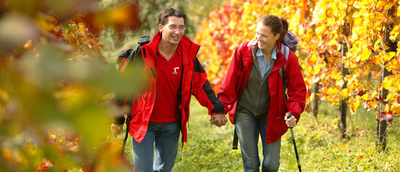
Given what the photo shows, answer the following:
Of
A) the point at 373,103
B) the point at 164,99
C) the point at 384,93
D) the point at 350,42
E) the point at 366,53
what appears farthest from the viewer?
the point at 350,42

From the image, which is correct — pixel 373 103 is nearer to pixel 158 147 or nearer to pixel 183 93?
pixel 183 93

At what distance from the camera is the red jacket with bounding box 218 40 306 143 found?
3.54 metres

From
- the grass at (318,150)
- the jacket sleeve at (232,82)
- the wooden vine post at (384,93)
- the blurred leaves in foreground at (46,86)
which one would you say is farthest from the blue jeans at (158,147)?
the blurred leaves in foreground at (46,86)

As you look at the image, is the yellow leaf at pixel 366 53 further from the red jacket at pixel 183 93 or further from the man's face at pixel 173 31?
the man's face at pixel 173 31

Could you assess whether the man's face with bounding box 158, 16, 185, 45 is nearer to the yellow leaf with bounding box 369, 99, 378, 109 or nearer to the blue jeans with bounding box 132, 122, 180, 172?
the blue jeans with bounding box 132, 122, 180, 172

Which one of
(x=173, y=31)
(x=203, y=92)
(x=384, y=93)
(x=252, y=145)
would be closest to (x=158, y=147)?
(x=203, y=92)

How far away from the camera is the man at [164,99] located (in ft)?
10.7

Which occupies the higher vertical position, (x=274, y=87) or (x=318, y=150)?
(x=274, y=87)

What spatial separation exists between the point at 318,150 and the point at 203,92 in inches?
105

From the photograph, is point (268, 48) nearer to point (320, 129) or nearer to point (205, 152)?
point (205, 152)

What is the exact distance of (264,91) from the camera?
358 centimetres

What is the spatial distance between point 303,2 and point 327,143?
1.95 meters

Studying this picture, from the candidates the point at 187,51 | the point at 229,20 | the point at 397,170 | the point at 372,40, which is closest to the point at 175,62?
the point at 187,51

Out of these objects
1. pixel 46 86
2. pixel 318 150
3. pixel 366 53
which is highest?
pixel 46 86
